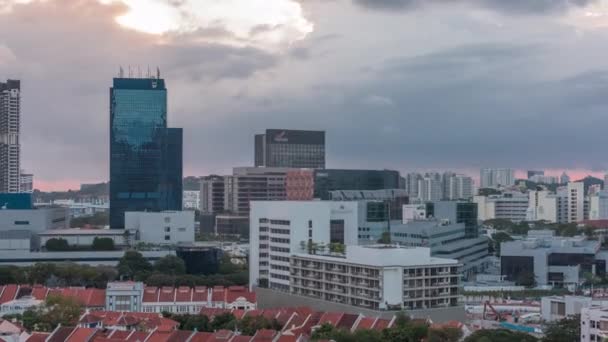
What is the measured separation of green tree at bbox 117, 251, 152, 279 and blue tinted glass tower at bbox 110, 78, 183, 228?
16382mm

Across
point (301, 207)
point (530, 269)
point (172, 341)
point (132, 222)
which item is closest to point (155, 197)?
point (132, 222)

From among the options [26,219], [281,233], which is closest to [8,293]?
[281,233]

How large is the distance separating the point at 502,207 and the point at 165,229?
120 ft

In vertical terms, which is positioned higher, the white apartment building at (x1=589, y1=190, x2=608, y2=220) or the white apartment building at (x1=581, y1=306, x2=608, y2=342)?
the white apartment building at (x1=589, y1=190, x2=608, y2=220)

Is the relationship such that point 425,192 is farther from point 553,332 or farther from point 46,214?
point 553,332

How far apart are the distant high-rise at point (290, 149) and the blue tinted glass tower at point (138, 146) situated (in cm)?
1537

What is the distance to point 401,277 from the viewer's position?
80.2ft

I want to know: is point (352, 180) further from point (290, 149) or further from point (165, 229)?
point (165, 229)

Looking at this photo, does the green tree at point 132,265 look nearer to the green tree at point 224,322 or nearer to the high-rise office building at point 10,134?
the green tree at point 224,322

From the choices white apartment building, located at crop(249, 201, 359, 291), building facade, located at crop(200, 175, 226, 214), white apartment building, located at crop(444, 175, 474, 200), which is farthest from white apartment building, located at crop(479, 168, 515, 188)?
white apartment building, located at crop(249, 201, 359, 291)

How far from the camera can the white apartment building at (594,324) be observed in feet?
64.1

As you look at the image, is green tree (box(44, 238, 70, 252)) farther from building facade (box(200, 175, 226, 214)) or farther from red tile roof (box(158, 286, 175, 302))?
building facade (box(200, 175, 226, 214))

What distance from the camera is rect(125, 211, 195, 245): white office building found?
143 ft

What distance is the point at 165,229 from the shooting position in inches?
1721
